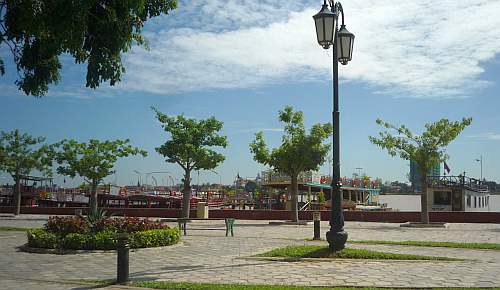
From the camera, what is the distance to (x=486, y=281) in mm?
9820

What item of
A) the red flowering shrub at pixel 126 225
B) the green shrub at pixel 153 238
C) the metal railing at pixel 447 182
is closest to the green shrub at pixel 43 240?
the red flowering shrub at pixel 126 225

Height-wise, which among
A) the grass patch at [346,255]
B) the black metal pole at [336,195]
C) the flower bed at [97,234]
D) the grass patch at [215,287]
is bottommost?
the grass patch at [215,287]

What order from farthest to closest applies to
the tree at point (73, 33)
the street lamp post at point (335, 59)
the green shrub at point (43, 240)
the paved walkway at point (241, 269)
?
the green shrub at point (43, 240) → the street lamp post at point (335, 59) → the paved walkway at point (241, 269) → the tree at point (73, 33)

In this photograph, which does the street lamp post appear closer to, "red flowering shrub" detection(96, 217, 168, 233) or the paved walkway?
the paved walkway

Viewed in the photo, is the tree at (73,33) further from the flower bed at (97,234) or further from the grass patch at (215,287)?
the flower bed at (97,234)

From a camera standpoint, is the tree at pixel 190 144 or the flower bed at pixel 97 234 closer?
the flower bed at pixel 97 234

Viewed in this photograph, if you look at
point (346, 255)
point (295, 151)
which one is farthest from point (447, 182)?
point (346, 255)

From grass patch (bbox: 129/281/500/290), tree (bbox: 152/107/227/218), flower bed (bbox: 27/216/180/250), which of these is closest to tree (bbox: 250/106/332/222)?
tree (bbox: 152/107/227/218)

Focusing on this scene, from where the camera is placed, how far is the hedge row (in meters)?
14.5

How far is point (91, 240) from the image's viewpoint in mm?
14617

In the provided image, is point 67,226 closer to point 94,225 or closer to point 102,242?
point 94,225

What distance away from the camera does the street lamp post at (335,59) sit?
500 inches

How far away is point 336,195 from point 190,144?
18562mm

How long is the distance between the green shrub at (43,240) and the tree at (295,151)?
16.3m
